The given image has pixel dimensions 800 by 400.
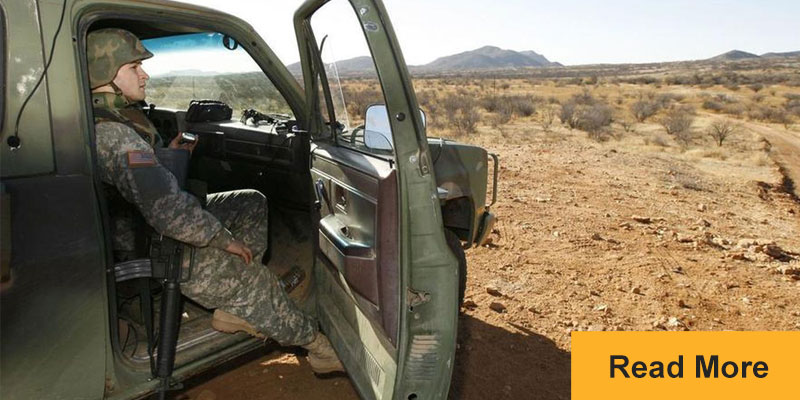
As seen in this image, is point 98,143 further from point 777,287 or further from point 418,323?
point 777,287

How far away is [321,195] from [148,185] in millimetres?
875

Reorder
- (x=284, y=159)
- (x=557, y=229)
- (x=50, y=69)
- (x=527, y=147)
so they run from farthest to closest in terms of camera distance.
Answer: (x=527, y=147) → (x=557, y=229) → (x=284, y=159) → (x=50, y=69)

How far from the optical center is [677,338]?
3959 millimetres

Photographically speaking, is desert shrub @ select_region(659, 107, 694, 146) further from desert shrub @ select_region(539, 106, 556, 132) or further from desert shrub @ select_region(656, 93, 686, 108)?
desert shrub @ select_region(656, 93, 686, 108)

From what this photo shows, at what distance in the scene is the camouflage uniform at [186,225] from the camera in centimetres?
232

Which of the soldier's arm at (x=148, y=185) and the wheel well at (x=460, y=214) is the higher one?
the soldier's arm at (x=148, y=185)

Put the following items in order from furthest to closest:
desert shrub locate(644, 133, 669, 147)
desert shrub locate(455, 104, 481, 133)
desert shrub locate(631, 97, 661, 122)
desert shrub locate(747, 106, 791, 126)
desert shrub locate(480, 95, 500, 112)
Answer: desert shrub locate(480, 95, 500, 112) < desert shrub locate(631, 97, 661, 122) < desert shrub locate(747, 106, 791, 126) < desert shrub locate(455, 104, 481, 133) < desert shrub locate(644, 133, 669, 147)

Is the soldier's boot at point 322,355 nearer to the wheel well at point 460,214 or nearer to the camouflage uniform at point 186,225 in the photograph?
the camouflage uniform at point 186,225

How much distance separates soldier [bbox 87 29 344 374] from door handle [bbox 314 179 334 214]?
0.44 meters

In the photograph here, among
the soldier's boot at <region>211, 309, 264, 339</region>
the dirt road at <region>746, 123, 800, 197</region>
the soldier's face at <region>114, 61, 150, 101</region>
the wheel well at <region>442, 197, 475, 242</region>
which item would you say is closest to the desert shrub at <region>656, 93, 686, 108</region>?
the dirt road at <region>746, 123, 800, 197</region>

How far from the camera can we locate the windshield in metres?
3.35

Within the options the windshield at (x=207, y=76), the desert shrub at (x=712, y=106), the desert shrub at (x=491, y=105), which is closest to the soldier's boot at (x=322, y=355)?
the windshield at (x=207, y=76)

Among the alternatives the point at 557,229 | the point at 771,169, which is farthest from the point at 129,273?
the point at 771,169

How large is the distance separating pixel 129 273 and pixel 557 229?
4.83 m
